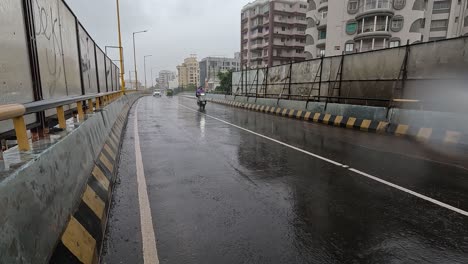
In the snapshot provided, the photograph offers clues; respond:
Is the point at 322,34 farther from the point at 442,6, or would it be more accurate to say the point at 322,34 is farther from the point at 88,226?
the point at 88,226

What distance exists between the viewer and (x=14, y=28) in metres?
4.05

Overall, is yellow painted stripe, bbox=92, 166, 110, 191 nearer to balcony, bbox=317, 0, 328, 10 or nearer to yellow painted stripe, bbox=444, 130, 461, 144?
yellow painted stripe, bbox=444, 130, 461, 144

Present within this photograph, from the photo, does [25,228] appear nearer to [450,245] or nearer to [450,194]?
[450,245]

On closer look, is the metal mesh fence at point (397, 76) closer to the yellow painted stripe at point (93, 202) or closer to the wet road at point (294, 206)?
the wet road at point (294, 206)

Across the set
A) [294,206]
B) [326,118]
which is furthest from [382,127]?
[294,206]

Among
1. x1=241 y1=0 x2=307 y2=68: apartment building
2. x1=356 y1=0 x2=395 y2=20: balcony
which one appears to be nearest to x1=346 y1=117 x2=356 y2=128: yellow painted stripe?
x1=356 y1=0 x2=395 y2=20: balcony

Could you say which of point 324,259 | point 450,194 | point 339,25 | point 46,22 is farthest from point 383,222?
point 339,25

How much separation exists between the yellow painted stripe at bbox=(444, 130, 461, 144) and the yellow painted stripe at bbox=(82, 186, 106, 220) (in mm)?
10041

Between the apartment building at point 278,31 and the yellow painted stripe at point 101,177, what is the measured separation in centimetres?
7774

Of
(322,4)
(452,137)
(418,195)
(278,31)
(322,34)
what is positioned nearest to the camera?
(418,195)

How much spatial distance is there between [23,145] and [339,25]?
5400 centimetres

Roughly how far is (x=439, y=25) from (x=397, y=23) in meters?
14.0

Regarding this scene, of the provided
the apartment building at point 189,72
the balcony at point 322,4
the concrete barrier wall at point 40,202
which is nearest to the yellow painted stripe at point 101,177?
the concrete barrier wall at point 40,202

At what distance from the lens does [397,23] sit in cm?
4538
